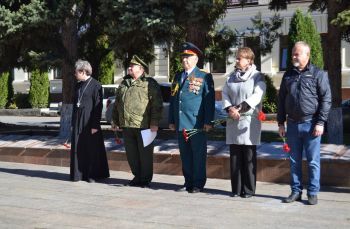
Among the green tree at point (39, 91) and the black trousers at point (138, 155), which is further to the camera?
the green tree at point (39, 91)

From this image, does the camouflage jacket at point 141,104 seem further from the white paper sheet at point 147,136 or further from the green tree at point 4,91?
the green tree at point 4,91

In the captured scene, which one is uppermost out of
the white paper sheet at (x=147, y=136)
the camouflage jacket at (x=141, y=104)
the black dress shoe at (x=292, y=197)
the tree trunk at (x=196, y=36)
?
the tree trunk at (x=196, y=36)

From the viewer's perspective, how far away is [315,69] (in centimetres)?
649

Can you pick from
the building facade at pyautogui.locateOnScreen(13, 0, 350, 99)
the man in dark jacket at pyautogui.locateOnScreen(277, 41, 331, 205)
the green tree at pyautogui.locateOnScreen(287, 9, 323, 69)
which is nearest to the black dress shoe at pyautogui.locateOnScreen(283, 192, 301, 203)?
the man in dark jacket at pyautogui.locateOnScreen(277, 41, 331, 205)

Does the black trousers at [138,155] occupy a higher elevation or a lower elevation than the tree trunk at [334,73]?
lower

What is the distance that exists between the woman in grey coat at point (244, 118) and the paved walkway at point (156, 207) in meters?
0.27

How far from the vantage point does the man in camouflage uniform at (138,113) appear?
7840mm

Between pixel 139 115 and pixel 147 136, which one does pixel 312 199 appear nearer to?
pixel 147 136

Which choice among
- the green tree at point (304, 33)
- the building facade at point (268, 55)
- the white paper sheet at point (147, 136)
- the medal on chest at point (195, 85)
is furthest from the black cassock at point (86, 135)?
the building facade at point (268, 55)

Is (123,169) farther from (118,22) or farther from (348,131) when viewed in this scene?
(348,131)

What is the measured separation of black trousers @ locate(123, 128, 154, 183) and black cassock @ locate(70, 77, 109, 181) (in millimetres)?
712

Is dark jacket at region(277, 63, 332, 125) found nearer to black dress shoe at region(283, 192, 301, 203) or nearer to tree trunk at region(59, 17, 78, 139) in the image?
black dress shoe at region(283, 192, 301, 203)

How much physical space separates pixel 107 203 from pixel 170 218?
1100 mm

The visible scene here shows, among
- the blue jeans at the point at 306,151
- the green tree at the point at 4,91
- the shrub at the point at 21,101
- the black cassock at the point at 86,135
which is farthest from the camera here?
the shrub at the point at 21,101
